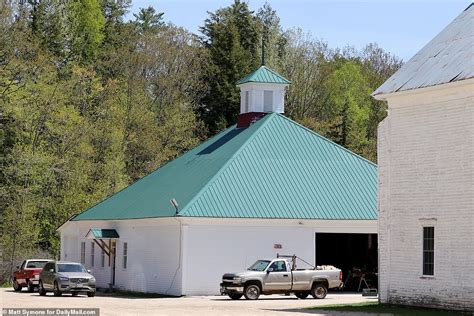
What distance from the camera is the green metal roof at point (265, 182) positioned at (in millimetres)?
48875

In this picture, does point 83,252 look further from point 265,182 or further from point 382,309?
point 382,309

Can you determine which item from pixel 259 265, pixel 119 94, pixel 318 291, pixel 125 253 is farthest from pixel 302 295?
pixel 119 94

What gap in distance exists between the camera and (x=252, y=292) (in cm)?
→ 4409

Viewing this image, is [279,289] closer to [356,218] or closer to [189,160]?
[356,218]

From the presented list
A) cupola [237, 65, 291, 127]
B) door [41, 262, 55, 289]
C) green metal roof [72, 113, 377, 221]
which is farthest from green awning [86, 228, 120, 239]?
cupola [237, 65, 291, 127]

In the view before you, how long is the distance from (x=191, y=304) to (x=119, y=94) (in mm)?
47640

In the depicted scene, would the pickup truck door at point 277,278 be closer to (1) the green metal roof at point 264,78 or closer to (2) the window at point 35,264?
(2) the window at point 35,264

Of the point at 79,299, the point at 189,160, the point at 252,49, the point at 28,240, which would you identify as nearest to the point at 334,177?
the point at 189,160

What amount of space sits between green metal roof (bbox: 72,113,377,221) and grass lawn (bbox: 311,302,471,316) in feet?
31.2

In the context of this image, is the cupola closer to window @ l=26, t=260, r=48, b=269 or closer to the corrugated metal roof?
window @ l=26, t=260, r=48, b=269

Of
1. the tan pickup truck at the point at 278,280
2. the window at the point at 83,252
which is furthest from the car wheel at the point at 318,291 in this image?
the window at the point at 83,252

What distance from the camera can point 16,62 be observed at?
2891 inches

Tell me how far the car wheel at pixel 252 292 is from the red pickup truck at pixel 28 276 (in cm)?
1260

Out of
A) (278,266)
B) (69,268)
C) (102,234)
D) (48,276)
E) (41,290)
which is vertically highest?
(102,234)
